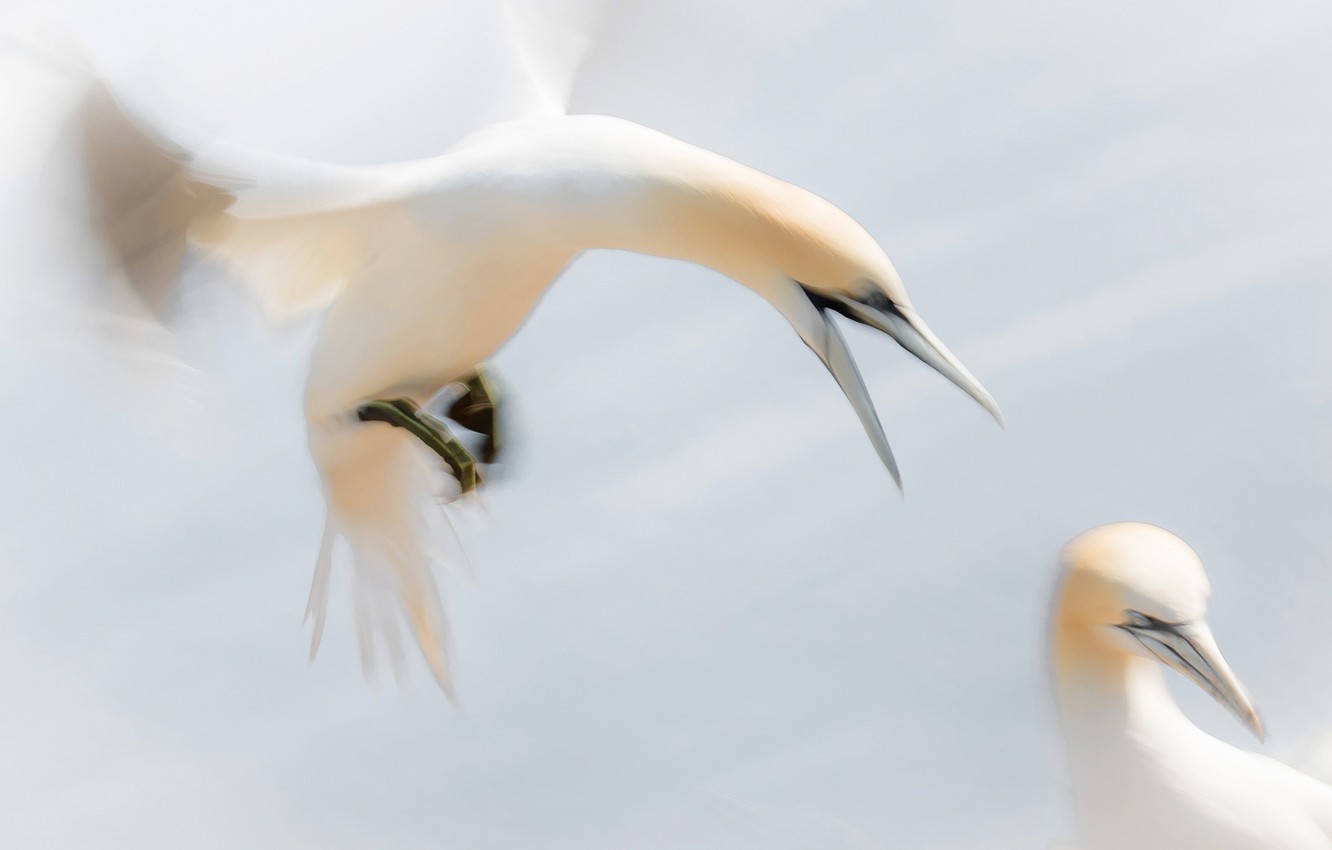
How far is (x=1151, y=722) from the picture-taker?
4508mm

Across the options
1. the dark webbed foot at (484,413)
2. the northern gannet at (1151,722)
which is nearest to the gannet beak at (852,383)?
the dark webbed foot at (484,413)

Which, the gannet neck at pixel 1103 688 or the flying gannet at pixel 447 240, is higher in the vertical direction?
the flying gannet at pixel 447 240

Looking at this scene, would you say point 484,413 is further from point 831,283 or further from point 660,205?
point 831,283

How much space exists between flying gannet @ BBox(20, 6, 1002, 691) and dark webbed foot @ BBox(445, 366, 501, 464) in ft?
0.70

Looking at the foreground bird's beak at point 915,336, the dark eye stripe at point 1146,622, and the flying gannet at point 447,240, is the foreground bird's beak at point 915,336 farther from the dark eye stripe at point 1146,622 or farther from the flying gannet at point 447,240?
the dark eye stripe at point 1146,622

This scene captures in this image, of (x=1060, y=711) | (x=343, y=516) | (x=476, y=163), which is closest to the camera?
(x=476, y=163)

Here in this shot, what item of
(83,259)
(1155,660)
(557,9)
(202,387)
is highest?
(557,9)

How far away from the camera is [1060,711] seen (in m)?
4.72

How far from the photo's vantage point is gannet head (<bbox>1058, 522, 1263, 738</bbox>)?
4457 millimetres

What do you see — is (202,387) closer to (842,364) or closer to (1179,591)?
(842,364)

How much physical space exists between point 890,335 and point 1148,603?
5.28 ft

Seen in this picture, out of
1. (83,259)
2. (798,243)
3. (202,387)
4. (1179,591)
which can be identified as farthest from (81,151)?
(1179,591)

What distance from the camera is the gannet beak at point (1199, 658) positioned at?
174 inches

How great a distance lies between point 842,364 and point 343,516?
52.5 inches
